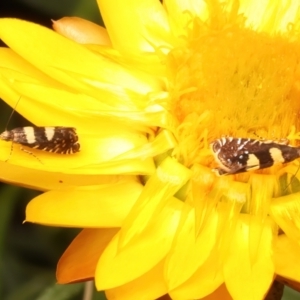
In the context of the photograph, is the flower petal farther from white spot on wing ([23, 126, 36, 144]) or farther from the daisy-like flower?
white spot on wing ([23, 126, 36, 144])

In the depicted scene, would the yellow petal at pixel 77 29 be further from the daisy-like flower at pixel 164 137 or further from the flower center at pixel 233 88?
the flower center at pixel 233 88

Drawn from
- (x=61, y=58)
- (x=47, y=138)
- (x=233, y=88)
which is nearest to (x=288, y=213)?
(x=233, y=88)

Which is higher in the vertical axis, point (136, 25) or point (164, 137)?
point (136, 25)

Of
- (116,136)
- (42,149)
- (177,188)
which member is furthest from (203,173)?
(42,149)

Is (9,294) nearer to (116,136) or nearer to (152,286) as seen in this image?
(116,136)

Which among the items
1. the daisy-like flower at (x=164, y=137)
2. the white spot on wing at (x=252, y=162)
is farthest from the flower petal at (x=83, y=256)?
the white spot on wing at (x=252, y=162)

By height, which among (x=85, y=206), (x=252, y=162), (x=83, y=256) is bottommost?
(x=83, y=256)

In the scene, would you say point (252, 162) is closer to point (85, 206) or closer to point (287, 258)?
point (287, 258)
